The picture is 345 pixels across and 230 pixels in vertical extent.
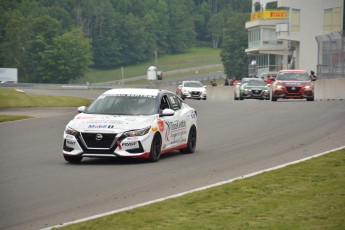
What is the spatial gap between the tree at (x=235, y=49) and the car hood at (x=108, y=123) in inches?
5930

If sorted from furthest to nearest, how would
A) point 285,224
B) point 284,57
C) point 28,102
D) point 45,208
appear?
point 284,57 → point 28,102 → point 45,208 → point 285,224

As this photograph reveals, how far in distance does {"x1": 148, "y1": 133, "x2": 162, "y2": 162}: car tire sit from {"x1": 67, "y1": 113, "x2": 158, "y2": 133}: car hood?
32 cm

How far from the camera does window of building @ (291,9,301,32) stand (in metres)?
105

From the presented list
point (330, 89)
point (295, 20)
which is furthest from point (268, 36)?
point (330, 89)

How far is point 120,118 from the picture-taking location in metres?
17.6

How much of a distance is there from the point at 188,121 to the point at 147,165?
288cm

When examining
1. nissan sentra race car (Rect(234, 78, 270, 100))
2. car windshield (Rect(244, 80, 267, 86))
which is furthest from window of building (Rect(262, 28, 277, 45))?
nissan sentra race car (Rect(234, 78, 270, 100))

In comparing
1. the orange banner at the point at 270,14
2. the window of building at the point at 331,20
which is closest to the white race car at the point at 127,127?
the window of building at the point at 331,20

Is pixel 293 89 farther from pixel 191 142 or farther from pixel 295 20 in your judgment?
pixel 295 20

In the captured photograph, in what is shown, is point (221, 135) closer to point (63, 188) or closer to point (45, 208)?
point (63, 188)

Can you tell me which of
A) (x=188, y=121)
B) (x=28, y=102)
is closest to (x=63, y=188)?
(x=188, y=121)

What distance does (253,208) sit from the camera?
11109 millimetres

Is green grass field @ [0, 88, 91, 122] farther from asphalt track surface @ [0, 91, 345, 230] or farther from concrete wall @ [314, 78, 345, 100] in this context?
asphalt track surface @ [0, 91, 345, 230]

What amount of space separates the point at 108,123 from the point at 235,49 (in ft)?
515
